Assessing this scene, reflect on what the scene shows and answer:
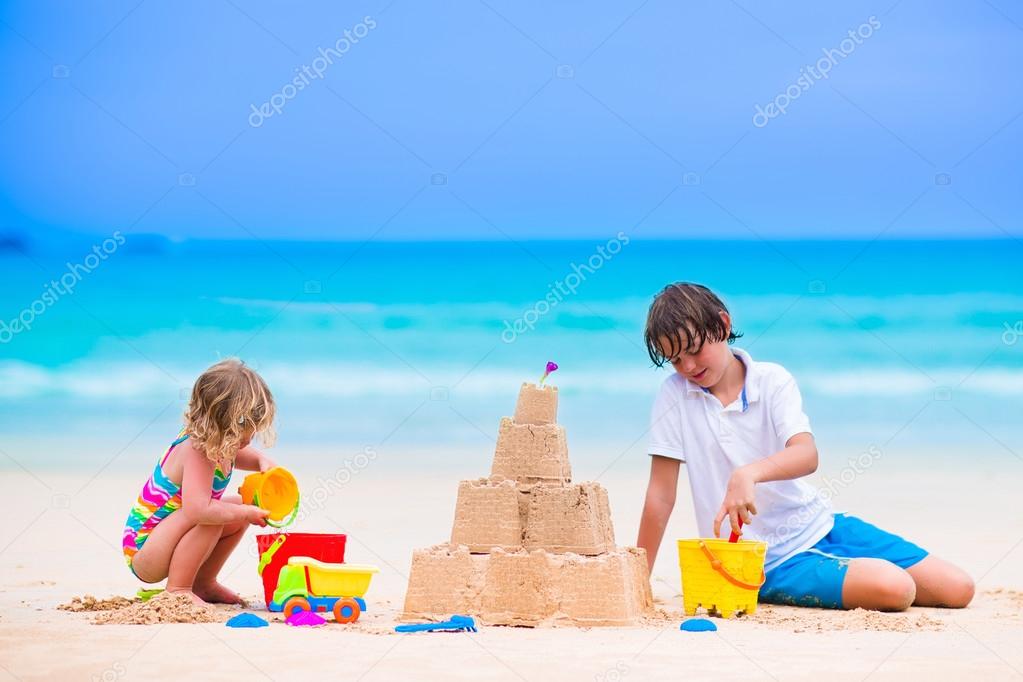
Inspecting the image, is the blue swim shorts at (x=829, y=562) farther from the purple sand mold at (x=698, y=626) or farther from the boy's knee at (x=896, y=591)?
the purple sand mold at (x=698, y=626)

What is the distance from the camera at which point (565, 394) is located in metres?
12.4

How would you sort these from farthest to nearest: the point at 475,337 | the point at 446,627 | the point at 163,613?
the point at 475,337 → the point at 163,613 → the point at 446,627

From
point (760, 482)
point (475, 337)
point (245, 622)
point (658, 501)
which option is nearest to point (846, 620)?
point (760, 482)

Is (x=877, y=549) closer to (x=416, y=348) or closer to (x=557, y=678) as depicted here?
(x=557, y=678)

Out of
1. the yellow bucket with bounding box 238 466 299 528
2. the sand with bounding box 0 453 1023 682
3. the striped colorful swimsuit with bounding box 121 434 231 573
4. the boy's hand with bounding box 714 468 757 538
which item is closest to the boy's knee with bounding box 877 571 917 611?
the sand with bounding box 0 453 1023 682

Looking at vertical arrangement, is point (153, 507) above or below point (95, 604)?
above

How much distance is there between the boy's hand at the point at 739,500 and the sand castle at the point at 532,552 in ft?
1.17

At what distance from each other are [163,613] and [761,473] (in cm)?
198

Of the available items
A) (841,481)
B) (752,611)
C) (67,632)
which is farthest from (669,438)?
(841,481)

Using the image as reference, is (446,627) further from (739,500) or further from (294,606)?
(739,500)

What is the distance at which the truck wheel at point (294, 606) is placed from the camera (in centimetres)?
408

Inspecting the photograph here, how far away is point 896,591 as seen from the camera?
4379 millimetres

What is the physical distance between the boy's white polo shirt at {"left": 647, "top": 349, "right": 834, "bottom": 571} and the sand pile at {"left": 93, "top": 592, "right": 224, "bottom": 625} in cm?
168

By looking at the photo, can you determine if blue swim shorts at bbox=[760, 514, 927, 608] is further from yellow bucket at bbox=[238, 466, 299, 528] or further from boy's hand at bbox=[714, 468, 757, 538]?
yellow bucket at bbox=[238, 466, 299, 528]
